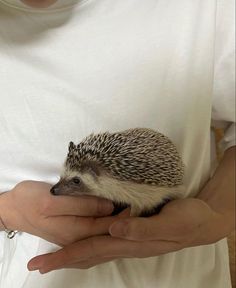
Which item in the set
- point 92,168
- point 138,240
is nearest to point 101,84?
point 92,168

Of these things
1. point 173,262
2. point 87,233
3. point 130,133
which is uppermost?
point 130,133

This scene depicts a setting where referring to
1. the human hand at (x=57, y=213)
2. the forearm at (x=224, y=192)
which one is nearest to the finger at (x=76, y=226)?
the human hand at (x=57, y=213)

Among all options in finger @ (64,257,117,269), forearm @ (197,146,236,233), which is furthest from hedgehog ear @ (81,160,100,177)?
forearm @ (197,146,236,233)

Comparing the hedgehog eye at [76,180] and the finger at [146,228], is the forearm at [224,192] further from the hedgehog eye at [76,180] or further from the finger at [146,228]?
the hedgehog eye at [76,180]

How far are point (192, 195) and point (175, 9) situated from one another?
1.04ft

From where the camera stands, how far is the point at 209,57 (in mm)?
701

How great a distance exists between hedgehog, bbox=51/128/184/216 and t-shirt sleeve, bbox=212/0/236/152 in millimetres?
189

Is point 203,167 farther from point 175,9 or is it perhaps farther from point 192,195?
point 175,9

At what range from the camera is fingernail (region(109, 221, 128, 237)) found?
58cm

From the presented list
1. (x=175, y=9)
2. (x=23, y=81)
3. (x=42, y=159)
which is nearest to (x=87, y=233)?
(x=42, y=159)

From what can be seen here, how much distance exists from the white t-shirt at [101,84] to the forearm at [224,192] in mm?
93

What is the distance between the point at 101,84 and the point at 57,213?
0.21m

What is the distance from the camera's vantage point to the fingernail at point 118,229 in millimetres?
578

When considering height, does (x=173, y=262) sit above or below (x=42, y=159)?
below
